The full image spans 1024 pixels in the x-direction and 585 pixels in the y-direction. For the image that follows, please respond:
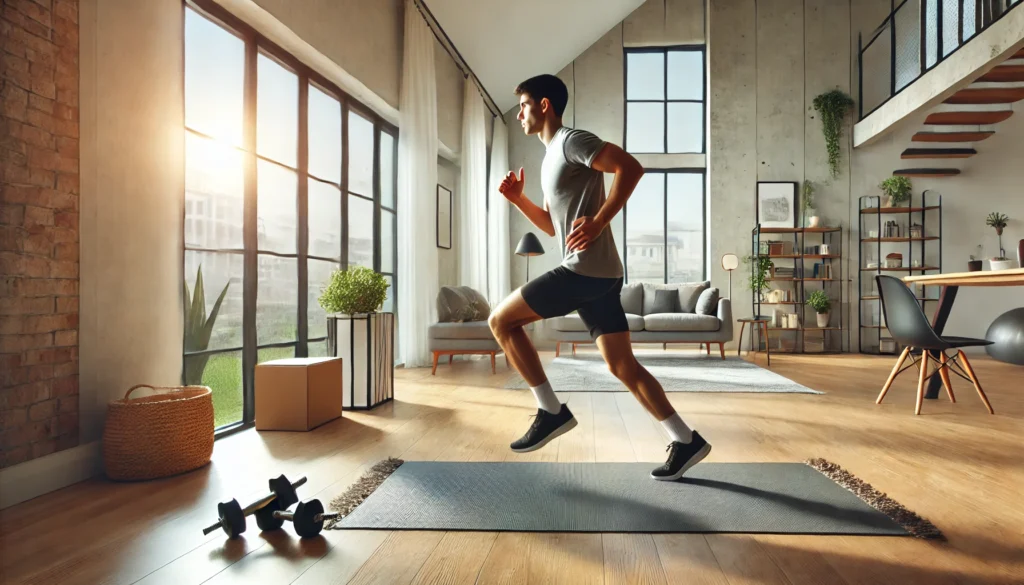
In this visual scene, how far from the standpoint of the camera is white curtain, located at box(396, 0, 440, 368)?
18.6 feet

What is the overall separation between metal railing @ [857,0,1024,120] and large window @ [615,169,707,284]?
7.89 ft

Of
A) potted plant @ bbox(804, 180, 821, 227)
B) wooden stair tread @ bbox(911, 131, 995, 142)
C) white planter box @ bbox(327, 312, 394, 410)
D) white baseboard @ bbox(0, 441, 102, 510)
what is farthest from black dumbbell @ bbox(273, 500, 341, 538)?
wooden stair tread @ bbox(911, 131, 995, 142)

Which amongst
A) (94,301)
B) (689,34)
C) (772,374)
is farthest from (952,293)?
(689,34)

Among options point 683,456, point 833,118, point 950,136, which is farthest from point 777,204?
point 683,456

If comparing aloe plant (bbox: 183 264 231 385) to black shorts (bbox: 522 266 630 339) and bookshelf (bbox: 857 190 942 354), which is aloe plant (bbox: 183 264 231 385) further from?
bookshelf (bbox: 857 190 942 354)

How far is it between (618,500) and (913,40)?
7.50m

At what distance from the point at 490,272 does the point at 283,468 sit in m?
6.06

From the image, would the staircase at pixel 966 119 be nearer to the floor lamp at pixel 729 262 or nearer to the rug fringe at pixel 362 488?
the floor lamp at pixel 729 262

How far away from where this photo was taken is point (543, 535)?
5.49ft

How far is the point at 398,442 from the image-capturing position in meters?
2.83

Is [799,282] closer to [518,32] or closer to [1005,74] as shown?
[1005,74]

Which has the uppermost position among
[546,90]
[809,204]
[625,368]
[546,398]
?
[809,204]

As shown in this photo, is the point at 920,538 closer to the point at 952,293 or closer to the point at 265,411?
the point at 265,411

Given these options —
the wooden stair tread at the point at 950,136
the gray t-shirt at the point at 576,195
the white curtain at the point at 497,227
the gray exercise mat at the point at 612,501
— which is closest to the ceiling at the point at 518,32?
the white curtain at the point at 497,227
